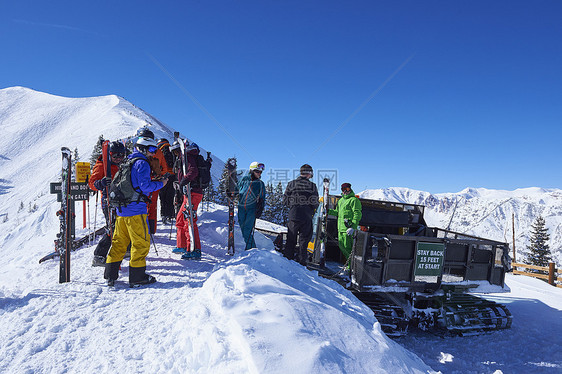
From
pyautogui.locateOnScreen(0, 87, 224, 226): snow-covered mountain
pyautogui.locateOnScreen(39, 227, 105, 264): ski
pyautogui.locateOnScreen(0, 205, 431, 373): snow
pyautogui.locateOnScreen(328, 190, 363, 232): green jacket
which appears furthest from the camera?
pyautogui.locateOnScreen(0, 87, 224, 226): snow-covered mountain

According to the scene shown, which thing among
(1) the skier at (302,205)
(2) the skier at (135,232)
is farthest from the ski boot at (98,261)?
(1) the skier at (302,205)

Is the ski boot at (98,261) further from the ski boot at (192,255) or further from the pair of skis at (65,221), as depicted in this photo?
the ski boot at (192,255)

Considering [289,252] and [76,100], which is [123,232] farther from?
[76,100]

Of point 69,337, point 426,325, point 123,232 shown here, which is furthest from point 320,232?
point 69,337

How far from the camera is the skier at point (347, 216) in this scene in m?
6.67

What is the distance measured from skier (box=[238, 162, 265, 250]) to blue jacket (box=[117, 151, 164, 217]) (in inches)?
101

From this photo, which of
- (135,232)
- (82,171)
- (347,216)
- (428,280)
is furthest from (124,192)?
(428,280)

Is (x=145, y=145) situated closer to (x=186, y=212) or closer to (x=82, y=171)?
(x=186, y=212)

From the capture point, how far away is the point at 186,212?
6.20 m

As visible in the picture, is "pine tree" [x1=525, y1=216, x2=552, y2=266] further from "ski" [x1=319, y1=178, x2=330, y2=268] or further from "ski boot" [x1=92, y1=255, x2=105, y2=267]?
"ski boot" [x1=92, y1=255, x2=105, y2=267]

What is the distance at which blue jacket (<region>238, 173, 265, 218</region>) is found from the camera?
22.6 feet

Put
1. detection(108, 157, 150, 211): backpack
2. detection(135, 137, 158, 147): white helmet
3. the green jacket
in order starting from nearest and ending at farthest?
detection(108, 157, 150, 211): backpack
detection(135, 137, 158, 147): white helmet
the green jacket

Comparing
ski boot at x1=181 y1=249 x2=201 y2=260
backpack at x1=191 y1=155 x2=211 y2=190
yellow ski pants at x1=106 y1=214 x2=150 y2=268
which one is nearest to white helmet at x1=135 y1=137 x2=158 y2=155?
yellow ski pants at x1=106 y1=214 x2=150 y2=268

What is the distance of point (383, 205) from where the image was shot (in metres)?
8.74
